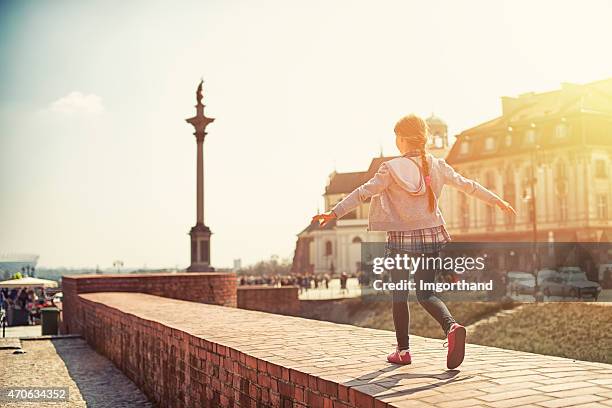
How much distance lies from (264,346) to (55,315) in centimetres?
1403

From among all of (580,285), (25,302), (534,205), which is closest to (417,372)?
(25,302)

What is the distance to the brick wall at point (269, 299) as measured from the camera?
33094mm

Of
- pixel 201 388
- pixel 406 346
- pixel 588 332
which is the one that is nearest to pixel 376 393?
pixel 406 346

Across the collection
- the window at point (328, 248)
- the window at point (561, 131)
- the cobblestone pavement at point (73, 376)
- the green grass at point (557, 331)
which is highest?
the window at point (561, 131)

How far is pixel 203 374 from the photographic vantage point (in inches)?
257

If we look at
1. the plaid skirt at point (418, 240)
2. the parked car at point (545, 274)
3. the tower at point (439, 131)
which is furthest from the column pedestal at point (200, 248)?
the tower at point (439, 131)

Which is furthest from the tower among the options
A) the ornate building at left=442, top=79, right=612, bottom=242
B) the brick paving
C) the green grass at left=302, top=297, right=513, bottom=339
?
the brick paving

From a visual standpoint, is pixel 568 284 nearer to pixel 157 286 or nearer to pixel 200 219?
pixel 200 219

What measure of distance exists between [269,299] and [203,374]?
27545 mm

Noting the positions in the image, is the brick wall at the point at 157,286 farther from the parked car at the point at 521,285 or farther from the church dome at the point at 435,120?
the church dome at the point at 435,120

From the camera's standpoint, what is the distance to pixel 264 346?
6008 mm

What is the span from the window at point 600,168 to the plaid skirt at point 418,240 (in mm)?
45350

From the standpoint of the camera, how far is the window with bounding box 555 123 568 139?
1906 inches

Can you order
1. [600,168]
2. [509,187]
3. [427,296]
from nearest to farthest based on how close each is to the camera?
[427,296]
[600,168]
[509,187]
